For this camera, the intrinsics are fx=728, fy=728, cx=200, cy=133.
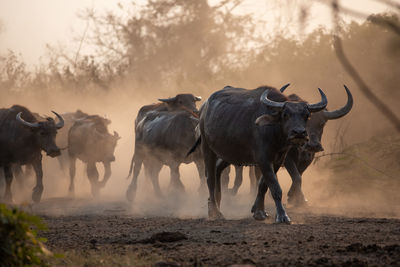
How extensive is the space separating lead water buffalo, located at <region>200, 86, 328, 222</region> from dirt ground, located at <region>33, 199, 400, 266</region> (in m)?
0.74

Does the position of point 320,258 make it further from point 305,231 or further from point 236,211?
point 236,211

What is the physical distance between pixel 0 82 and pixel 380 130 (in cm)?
2114

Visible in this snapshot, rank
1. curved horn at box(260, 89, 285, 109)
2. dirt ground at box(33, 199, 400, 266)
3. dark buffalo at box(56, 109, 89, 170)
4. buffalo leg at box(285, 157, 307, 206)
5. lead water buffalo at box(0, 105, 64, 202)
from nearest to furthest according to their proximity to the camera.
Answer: dirt ground at box(33, 199, 400, 266)
curved horn at box(260, 89, 285, 109)
buffalo leg at box(285, 157, 307, 206)
lead water buffalo at box(0, 105, 64, 202)
dark buffalo at box(56, 109, 89, 170)

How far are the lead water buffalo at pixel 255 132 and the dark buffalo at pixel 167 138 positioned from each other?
5415 mm

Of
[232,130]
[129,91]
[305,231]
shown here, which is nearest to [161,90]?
[129,91]

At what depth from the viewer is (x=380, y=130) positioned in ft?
72.8

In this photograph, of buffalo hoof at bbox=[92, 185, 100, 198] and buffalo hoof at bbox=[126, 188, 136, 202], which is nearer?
buffalo hoof at bbox=[126, 188, 136, 202]

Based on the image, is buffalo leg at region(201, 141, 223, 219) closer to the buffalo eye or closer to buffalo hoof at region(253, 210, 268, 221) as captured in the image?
buffalo hoof at region(253, 210, 268, 221)

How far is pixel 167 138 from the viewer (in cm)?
1705

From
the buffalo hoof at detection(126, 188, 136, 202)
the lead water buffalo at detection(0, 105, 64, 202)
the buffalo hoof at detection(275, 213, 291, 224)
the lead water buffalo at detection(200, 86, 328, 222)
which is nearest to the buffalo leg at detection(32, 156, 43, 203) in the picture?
the lead water buffalo at detection(0, 105, 64, 202)

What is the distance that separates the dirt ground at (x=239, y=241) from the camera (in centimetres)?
607

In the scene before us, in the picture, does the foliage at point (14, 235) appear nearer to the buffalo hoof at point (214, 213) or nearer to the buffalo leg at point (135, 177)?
the buffalo hoof at point (214, 213)

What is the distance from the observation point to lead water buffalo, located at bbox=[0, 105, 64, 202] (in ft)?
54.6

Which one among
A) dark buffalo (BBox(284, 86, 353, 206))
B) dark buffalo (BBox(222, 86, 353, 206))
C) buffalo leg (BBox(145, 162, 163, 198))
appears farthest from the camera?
buffalo leg (BBox(145, 162, 163, 198))
